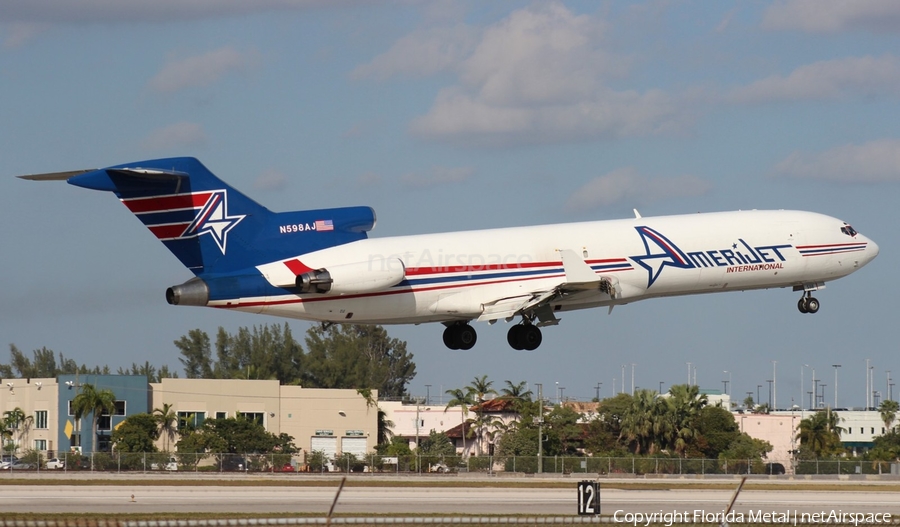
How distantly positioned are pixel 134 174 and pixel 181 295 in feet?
13.5

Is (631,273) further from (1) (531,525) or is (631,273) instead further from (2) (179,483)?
(2) (179,483)

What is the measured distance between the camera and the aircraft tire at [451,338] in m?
50.3

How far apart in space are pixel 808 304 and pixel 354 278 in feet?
69.5

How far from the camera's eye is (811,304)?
183 feet

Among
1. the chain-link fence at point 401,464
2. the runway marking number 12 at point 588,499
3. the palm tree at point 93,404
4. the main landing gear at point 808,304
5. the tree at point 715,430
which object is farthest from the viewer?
the tree at point 715,430

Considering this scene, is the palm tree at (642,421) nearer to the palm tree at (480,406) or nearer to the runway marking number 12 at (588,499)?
the palm tree at (480,406)

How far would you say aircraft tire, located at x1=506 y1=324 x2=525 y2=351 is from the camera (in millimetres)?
50219

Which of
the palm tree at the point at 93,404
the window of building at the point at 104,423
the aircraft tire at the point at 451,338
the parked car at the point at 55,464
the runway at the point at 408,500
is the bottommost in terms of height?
the parked car at the point at 55,464

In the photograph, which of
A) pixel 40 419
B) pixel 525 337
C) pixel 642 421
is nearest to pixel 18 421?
pixel 40 419

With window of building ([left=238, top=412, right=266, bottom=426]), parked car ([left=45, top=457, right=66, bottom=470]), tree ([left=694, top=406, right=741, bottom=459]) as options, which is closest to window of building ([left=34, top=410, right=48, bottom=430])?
window of building ([left=238, top=412, right=266, bottom=426])

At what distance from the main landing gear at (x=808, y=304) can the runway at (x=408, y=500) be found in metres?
7.54

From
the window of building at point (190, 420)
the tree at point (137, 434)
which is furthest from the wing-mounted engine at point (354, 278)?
the window of building at point (190, 420)

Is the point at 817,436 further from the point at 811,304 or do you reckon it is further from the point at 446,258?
the point at 446,258

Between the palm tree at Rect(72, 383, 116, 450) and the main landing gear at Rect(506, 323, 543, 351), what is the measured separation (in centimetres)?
5714
